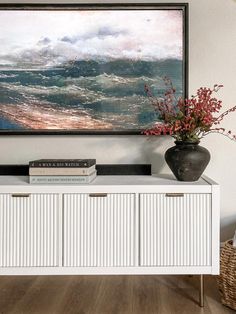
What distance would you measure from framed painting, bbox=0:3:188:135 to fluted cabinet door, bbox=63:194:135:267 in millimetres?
550

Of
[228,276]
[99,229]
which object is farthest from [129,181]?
[228,276]

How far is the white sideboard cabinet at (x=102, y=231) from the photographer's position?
181cm

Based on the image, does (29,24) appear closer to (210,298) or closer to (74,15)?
(74,15)

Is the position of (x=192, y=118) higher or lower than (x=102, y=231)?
higher

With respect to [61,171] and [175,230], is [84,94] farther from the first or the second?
[175,230]

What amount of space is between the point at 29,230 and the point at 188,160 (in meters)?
0.84

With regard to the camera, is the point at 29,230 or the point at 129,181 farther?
the point at 129,181

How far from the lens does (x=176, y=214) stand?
181 cm

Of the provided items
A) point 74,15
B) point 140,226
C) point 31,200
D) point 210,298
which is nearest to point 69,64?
point 74,15

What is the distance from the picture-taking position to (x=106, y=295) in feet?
6.62

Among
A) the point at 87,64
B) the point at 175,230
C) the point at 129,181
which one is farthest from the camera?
the point at 87,64

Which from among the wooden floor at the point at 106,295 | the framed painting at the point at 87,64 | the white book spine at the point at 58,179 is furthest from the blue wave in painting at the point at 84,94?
the wooden floor at the point at 106,295

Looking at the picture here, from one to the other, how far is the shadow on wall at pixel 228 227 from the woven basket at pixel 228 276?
36 cm

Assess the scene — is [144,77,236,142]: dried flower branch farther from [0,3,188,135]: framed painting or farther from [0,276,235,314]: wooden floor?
[0,276,235,314]: wooden floor
